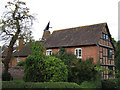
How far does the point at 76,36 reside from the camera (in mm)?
26641

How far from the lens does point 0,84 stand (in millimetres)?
10062

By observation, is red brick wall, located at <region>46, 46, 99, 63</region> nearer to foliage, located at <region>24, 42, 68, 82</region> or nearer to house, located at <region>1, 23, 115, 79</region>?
house, located at <region>1, 23, 115, 79</region>

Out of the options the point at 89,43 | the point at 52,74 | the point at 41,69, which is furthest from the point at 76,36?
the point at 41,69

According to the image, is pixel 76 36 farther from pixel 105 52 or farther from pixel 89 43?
pixel 105 52

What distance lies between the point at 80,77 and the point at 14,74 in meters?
9.21

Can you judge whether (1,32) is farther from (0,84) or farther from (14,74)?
(0,84)

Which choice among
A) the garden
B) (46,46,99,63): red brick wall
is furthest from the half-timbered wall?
the garden

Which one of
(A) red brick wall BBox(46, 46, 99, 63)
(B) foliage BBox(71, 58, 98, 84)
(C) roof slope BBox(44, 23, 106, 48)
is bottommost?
(B) foliage BBox(71, 58, 98, 84)

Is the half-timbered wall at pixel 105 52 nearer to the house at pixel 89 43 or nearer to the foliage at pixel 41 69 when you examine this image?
the house at pixel 89 43

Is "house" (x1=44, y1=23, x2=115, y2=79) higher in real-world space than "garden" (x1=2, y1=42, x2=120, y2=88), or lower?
higher

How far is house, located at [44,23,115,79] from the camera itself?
76.2ft

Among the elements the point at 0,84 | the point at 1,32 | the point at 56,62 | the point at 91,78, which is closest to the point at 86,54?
the point at 91,78

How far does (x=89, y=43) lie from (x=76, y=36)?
374 centimetres

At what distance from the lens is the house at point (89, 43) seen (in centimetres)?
2323
